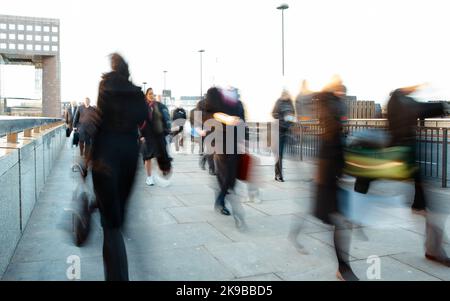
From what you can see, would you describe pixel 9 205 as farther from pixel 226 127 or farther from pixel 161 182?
pixel 161 182

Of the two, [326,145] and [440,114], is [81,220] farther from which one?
[440,114]

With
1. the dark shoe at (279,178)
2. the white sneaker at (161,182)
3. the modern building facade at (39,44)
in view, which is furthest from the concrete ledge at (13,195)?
the modern building facade at (39,44)

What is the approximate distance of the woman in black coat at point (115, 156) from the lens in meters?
3.10

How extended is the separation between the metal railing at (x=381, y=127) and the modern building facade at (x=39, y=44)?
77.7m

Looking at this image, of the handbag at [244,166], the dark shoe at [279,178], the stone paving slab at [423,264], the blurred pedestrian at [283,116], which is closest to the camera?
the stone paving slab at [423,264]

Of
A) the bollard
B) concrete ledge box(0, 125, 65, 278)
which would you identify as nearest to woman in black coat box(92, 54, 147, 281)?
concrete ledge box(0, 125, 65, 278)

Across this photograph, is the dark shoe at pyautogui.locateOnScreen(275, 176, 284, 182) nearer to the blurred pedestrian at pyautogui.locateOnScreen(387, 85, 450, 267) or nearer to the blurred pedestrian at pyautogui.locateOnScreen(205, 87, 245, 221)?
the blurred pedestrian at pyautogui.locateOnScreen(205, 87, 245, 221)

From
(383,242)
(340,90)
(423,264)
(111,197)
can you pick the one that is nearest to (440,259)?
(423,264)

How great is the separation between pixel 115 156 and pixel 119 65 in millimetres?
715

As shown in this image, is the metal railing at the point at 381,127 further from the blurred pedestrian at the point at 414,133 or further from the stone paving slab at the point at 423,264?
the stone paving slab at the point at 423,264

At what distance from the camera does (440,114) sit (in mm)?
4180
